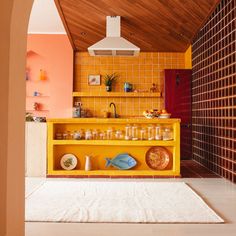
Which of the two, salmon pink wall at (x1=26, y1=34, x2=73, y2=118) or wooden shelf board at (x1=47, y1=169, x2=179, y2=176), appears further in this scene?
salmon pink wall at (x1=26, y1=34, x2=73, y2=118)

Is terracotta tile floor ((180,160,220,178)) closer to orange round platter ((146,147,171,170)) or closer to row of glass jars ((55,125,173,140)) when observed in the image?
orange round platter ((146,147,171,170))

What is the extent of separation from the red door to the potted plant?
4.46ft

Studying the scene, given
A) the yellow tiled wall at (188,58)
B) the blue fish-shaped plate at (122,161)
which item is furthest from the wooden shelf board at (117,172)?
the yellow tiled wall at (188,58)

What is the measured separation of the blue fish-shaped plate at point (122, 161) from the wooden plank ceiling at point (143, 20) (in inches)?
105

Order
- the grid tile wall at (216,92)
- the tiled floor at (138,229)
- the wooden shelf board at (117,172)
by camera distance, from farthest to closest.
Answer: the wooden shelf board at (117,172), the grid tile wall at (216,92), the tiled floor at (138,229)

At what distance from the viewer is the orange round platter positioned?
5.34 metres

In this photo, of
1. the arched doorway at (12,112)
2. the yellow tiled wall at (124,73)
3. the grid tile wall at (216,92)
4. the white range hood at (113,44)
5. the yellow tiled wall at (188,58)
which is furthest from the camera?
the yellow tiled wall at (124,73)

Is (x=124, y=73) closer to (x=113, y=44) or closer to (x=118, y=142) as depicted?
(x=113, y=44)

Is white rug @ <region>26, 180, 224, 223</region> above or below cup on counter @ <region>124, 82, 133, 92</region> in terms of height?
below

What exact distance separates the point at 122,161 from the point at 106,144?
0.38 meters

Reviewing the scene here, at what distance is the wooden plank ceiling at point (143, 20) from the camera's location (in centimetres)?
587

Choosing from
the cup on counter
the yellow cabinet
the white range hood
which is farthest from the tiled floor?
the cup on counter

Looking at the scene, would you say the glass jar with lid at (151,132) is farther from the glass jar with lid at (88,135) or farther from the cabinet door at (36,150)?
the cabinet door at (36,150)

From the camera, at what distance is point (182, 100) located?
750 centimetres
